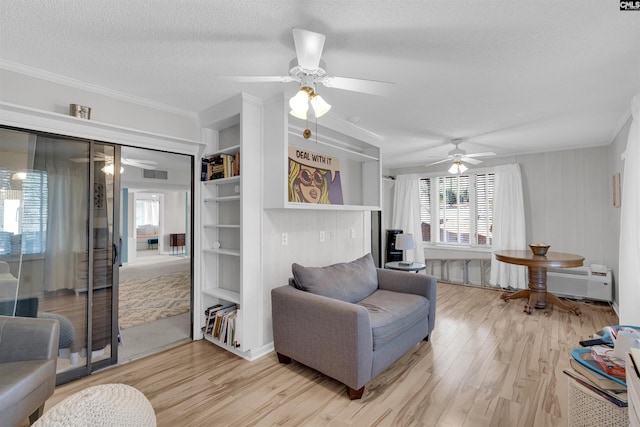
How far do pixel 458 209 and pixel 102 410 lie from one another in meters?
5.88

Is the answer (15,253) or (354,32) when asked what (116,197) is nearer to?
(15,253)

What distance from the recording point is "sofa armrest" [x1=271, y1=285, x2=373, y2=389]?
7.00ft

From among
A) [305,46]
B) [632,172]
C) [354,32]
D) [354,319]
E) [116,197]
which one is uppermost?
[354,32]

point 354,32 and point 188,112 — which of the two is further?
point 188,112

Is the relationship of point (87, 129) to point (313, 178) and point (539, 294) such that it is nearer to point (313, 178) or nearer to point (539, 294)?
point (313, 178)

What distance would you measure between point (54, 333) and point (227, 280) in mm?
1514

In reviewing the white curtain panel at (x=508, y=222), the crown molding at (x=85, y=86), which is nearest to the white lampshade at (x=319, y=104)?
the crown molding at (x=85, y=86)

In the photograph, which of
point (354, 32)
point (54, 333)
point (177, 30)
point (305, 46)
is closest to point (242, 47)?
point (177, 30)

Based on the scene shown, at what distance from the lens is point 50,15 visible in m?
1.60

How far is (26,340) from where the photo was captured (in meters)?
1.82

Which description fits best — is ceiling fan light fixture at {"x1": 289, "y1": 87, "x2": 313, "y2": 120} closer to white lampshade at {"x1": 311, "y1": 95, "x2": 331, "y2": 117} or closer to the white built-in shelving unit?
white lampshade at {"x1": 311, "y1": 95, "x2": 331, "y2": 117}

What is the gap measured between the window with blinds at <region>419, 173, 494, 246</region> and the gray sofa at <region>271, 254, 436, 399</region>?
10.2ft

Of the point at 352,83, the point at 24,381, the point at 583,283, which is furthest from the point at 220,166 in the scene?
the point at 583,283

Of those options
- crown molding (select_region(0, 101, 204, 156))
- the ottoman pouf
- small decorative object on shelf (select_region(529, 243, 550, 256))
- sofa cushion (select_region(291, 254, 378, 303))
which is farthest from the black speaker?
the ottoman pouf
